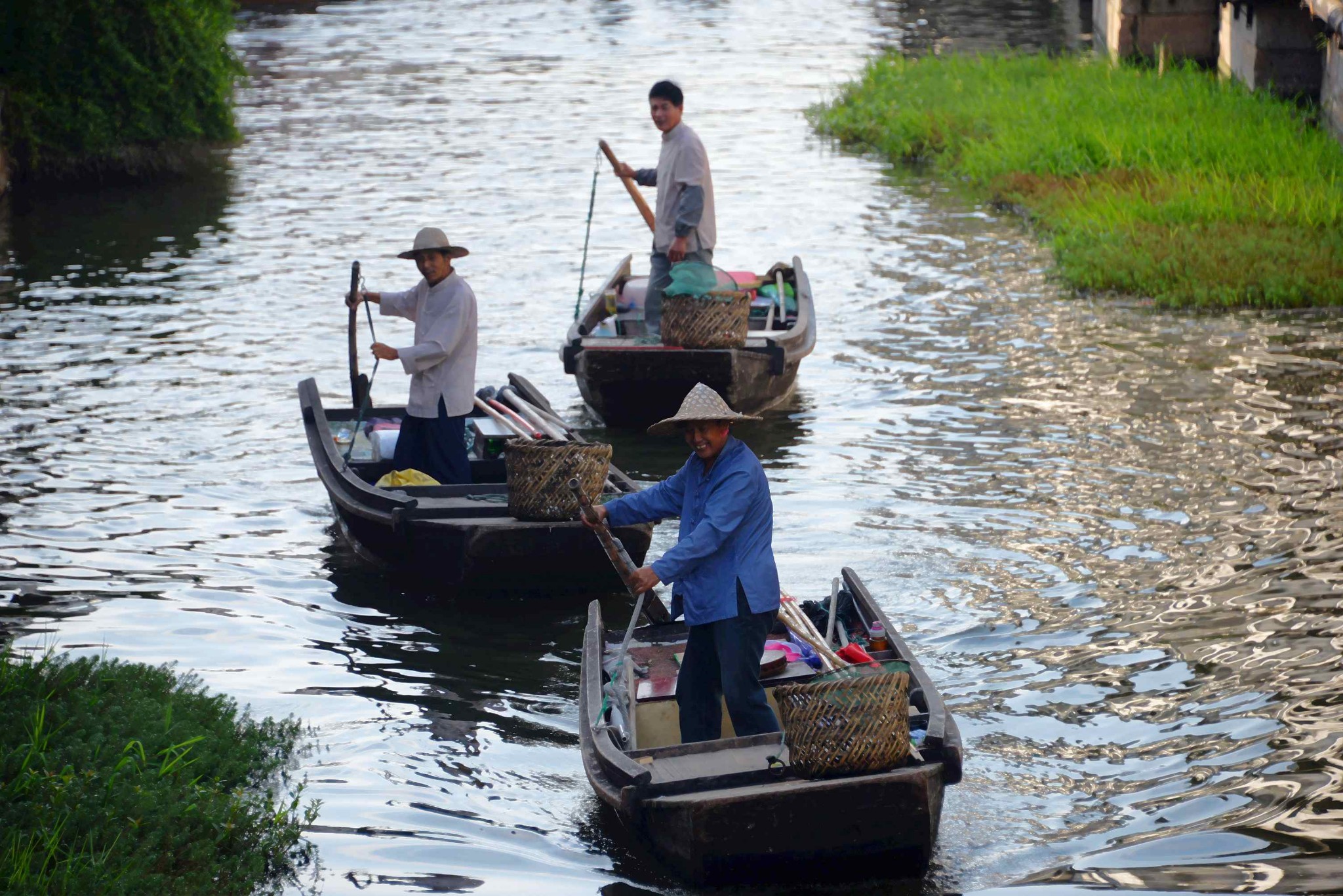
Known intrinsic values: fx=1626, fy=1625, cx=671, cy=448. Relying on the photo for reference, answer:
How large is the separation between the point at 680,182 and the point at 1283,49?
42.0ft

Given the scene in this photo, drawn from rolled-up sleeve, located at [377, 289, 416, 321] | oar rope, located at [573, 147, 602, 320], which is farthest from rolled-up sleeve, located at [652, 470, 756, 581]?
oar rope, located at [573, 147, 602, 320]

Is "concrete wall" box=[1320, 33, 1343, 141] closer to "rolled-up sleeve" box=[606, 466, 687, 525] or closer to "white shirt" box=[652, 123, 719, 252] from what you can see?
"white shirt" box=[652, 123, 719, 252]

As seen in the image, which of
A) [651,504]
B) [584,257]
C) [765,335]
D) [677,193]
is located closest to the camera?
[651,504]

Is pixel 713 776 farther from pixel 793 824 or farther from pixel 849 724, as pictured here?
pixel 849 724

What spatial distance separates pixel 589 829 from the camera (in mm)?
7020

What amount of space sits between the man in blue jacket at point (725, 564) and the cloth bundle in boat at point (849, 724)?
728 mm

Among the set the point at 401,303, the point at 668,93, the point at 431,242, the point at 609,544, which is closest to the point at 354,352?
the point at 401,303

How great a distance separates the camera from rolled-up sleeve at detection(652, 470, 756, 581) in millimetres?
6699

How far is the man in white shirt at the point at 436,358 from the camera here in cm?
971

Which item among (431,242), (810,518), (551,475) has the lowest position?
(810,518)

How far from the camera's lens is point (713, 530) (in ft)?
22.0

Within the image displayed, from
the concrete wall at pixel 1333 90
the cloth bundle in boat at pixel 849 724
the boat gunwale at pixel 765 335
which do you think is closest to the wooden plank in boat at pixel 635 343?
the boat gunwale at pixel 765 335

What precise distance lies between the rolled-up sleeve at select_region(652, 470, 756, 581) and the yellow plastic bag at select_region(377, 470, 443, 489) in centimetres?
368

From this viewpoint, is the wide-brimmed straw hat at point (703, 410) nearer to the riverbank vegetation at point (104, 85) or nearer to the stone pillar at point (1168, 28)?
the riverbank vegetation at point (104, 85)
